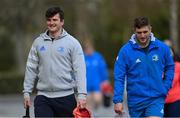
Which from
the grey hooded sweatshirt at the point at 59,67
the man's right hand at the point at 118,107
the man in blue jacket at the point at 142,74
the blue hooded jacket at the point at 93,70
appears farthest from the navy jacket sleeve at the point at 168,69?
the blue hooded jacket at the point at 93,70

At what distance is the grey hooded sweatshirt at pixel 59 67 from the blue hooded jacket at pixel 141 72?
0.48m

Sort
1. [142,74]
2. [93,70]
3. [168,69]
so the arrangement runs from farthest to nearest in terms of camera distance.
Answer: [93,70]
[168,69]
[142,74]

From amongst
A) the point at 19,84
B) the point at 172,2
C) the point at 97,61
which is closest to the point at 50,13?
the point at 97,61

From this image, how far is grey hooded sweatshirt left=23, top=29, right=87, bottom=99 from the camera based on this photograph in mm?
9078

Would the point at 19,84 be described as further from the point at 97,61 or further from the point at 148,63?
the point at 148,63

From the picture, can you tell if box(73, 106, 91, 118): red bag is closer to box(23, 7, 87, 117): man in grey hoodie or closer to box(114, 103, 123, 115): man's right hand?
box(23, 7, 87, 117): man in grey hoodie

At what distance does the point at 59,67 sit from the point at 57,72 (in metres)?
0.07

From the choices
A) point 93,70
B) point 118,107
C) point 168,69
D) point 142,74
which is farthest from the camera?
point 93,70

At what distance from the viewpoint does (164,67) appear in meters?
9.32

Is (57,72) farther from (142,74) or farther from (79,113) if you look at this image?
(142,74)

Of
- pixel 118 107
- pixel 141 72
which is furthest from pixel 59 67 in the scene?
pixel 141 72

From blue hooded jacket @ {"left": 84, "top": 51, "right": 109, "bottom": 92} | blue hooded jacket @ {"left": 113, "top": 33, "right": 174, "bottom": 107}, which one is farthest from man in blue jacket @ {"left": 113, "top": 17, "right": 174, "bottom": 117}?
blue hooded jacket @ {"left": 84, "top": 51, "right": 109, "bottom": 92}

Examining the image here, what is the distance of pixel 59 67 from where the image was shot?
29.8 ft

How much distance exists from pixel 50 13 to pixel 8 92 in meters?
27.1
